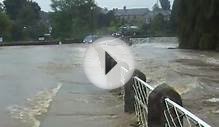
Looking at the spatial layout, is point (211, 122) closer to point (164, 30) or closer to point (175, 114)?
point (175, 114)

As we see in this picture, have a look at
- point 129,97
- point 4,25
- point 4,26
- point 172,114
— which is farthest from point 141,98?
point 4,26

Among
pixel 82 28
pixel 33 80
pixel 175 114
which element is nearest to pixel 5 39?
pixel 82 28

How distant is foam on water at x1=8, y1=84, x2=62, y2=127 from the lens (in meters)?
12.4

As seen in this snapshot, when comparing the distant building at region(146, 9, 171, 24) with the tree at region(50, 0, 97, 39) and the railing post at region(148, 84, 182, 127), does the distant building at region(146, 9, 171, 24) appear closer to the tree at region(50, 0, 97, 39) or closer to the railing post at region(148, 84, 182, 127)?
the tree at region(50, 0, 97, 39)

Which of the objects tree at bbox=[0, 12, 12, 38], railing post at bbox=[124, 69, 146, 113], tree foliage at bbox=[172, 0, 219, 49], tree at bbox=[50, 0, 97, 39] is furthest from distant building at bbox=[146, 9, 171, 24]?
railing post at bbox=[124, 69, 146, 113]

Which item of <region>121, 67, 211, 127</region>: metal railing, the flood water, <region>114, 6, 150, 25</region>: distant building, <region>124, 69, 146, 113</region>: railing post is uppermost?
<region>121, 67, 211, 127</region>: metal railing

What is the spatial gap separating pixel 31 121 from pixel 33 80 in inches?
405

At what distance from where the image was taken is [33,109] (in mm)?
14016

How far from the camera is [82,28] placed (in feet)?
434

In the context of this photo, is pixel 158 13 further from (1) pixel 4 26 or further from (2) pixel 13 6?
(1) pixel 4 26

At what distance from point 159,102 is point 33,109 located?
7.27 meters

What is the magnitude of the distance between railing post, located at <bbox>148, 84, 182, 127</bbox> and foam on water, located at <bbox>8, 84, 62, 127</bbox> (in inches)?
191

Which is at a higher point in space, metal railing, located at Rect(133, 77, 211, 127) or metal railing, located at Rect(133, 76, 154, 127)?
metal railing, located at Rect(133, 77, 211, 127)

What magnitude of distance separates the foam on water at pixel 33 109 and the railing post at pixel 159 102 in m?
4.85
